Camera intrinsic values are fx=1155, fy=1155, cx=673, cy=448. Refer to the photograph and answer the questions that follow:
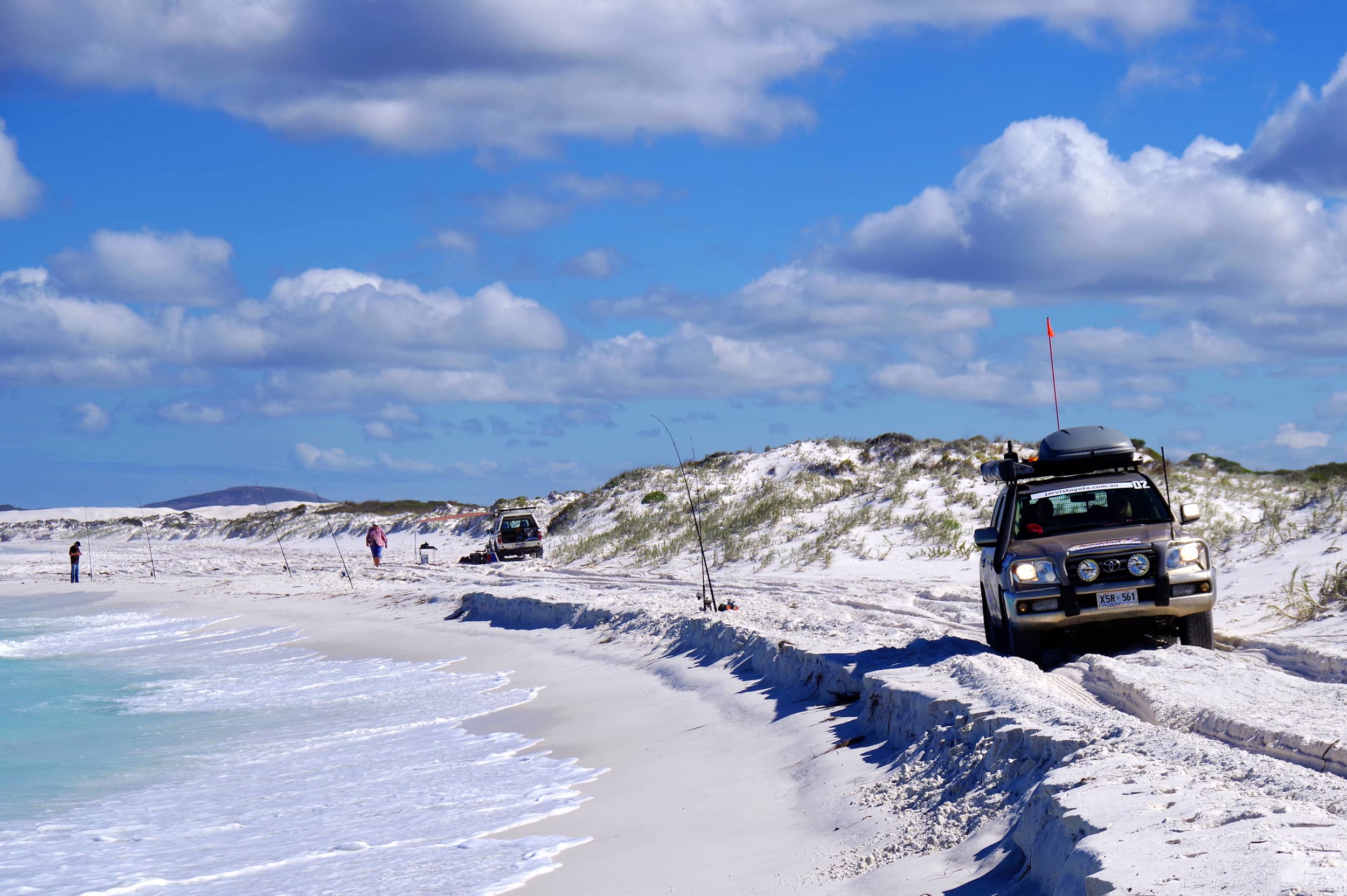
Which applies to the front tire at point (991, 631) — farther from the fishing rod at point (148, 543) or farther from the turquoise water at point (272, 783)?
the fishing rod at point (148, 543)

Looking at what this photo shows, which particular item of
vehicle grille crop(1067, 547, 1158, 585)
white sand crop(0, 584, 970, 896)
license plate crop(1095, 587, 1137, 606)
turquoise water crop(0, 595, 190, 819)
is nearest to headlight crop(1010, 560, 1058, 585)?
vehicle grille crop(1067, 547, 1158, 585)

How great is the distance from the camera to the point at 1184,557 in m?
10.2

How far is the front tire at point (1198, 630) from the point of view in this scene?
414 inches

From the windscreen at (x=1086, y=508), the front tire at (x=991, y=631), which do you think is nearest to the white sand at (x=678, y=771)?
the front tire at (x=991, y=631)

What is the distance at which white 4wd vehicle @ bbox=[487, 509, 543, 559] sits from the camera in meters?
37.5

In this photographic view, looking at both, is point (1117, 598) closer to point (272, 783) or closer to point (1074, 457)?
point (1074, 457)

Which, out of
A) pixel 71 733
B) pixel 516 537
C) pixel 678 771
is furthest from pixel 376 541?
pixel 678 771

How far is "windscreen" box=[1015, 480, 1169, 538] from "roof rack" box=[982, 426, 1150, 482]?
0.33 m

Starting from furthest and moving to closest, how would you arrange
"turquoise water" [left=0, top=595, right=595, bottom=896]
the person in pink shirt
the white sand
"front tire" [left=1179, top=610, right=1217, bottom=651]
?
the person in pink shirt, "front tire" [left=1179, top=610, right=1217, bottom=651], "turquoise water" [left=0, top=595, right=595, bottom=896], the white sand

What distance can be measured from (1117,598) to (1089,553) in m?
0.45

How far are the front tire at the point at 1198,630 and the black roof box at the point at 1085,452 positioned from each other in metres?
1.77

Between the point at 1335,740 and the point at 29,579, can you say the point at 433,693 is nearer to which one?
the point at 1335,740

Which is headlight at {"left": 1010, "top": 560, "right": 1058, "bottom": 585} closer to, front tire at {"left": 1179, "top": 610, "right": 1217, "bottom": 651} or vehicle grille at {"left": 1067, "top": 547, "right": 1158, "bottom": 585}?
vehicle grille at {"left": 1067, "top": 547, "right": 1158, "bottom": 585}

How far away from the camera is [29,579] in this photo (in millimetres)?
48375
